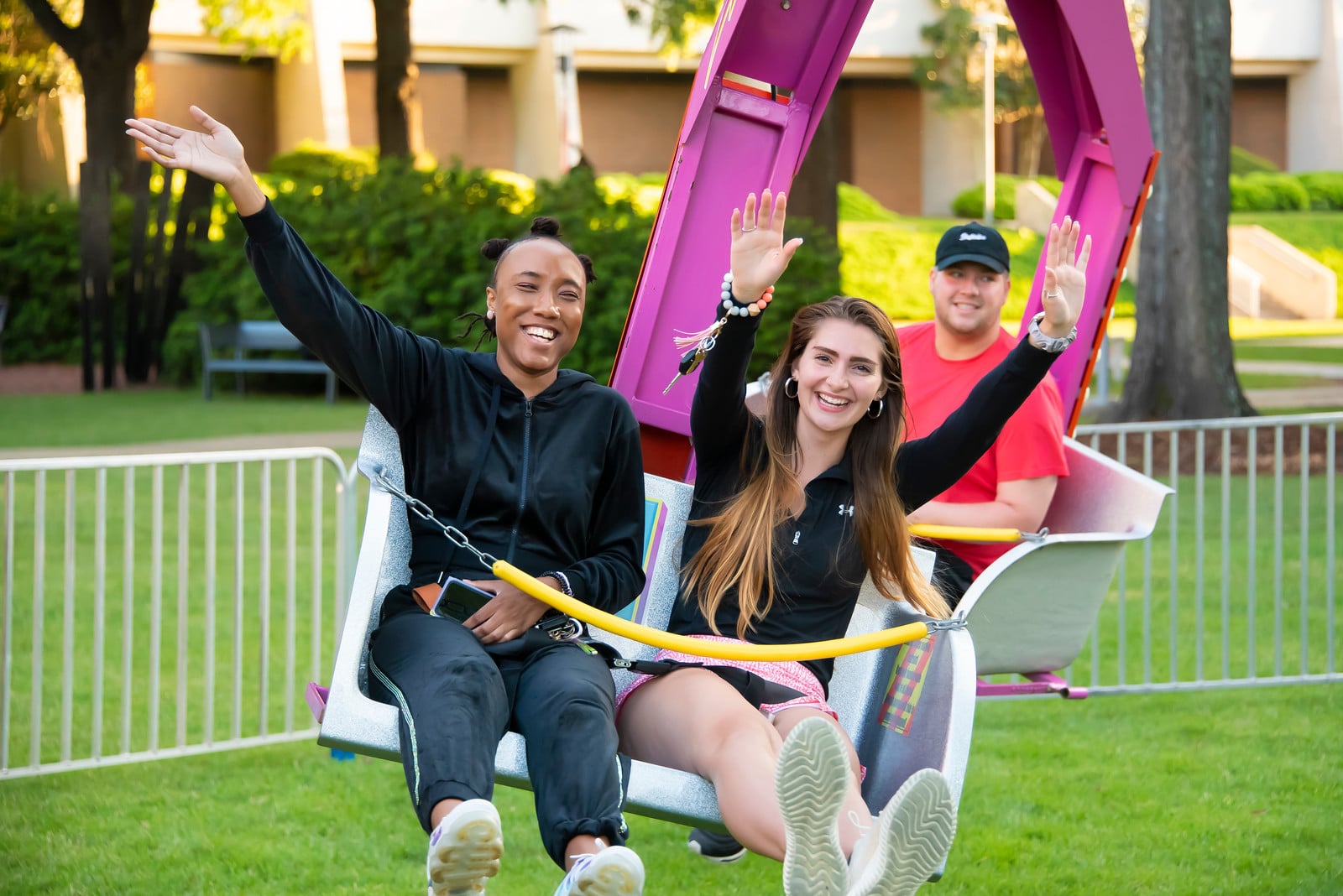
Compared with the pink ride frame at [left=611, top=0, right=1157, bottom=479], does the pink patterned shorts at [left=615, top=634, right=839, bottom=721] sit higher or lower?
lower

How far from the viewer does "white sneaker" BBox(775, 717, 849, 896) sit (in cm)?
246

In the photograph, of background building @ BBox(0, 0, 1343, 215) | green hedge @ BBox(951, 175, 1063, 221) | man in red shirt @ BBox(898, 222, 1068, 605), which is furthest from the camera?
green hedge @ BBox(951, 175, 1063, 221)

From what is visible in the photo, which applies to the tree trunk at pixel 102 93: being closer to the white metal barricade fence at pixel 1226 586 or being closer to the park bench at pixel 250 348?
the park bench at pixel 250 348

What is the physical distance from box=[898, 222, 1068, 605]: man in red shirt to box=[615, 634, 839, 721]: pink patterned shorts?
0.99 metres

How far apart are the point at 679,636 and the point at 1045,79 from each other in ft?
8.97

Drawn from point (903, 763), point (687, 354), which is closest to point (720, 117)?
point (687, 354)

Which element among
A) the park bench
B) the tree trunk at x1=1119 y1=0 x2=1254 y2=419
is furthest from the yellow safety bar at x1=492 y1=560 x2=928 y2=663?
the park bench

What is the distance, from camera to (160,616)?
237 inches

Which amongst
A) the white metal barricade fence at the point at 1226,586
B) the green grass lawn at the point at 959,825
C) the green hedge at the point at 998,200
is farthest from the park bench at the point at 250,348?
the green hedge at the point at 998,200

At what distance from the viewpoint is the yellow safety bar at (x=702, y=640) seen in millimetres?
2869

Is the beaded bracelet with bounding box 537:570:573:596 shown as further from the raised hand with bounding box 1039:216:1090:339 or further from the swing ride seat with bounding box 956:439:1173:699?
the raised hand with bounding box 1039:216:1090:339

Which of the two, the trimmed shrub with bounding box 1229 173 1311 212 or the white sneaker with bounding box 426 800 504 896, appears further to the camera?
the trimmed shrub with bounding box 1229 173 1311 212

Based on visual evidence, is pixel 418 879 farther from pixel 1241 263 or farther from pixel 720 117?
pixel 1241 263

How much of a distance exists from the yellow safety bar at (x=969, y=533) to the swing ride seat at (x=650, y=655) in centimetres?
29
